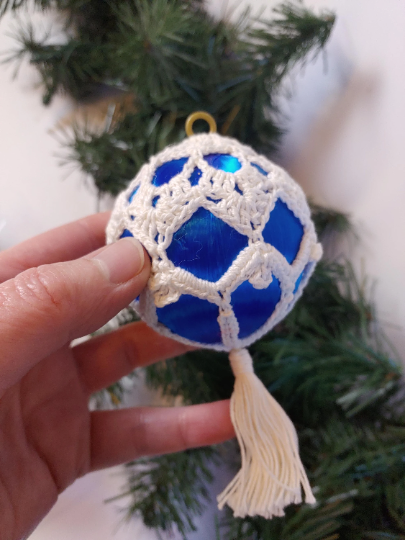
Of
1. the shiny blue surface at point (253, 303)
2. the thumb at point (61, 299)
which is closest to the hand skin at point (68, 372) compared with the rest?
the thumb at point (61, 299)

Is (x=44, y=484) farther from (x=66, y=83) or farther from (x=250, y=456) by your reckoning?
(x=66, y=83)

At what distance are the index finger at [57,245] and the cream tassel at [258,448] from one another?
1.22ft

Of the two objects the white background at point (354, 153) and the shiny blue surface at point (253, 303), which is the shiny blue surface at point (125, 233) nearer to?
the shiny blue surface at point (253, 303)

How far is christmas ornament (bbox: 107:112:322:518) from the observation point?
42 centimetres

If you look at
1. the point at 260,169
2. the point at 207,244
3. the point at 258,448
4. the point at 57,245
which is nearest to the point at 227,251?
the point at 207,244

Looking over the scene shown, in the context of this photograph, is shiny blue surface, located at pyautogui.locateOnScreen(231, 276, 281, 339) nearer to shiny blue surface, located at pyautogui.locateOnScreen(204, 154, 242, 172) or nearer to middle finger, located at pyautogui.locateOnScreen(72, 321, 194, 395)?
shiny blue surface, located at pyautogui.locateOnScreen(204, 154, 242, 172)

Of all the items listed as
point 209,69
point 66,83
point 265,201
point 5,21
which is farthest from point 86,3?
point 265,201

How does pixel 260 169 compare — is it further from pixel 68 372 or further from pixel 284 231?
pixel 68 372

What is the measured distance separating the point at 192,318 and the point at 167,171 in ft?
0.61

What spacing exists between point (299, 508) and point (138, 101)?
2.30 ft

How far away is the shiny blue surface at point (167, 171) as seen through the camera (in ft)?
1.48

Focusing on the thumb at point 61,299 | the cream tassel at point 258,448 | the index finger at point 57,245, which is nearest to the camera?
the thumb at point 61,299

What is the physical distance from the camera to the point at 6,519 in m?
0.50

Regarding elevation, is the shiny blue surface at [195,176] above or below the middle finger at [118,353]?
above
